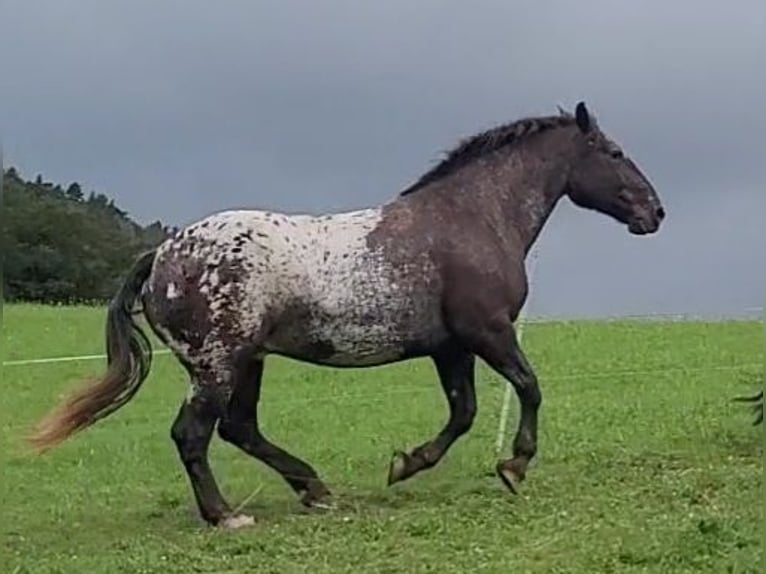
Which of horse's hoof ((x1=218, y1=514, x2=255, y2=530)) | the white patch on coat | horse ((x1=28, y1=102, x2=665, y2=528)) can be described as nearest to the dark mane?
horse ((x1=28, y1=102, x2=665, y2=528))

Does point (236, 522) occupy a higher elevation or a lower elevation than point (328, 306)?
lower

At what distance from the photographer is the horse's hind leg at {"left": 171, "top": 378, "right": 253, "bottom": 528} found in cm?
864

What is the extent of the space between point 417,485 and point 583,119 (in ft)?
8.59

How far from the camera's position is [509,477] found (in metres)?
9.02

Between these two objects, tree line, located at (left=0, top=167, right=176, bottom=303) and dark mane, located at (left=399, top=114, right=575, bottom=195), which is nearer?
dark mane, located at (left=399, top=114, right=575, bottom=195)

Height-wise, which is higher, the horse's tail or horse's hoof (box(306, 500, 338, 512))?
the horse's tail

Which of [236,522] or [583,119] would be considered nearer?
[236,522]

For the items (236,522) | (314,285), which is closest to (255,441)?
(236,522)

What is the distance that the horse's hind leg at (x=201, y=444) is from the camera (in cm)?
864

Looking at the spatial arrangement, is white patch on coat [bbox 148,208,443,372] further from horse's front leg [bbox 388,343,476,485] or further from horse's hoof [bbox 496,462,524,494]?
horse's hoof [bbox 496,462,524,494]

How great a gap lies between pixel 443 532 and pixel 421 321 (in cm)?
177

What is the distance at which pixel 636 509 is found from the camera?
794cm

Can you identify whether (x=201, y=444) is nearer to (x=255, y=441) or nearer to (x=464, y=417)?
(x=255, y=441)

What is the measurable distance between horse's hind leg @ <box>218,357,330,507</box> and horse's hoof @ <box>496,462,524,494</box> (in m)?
1.08
